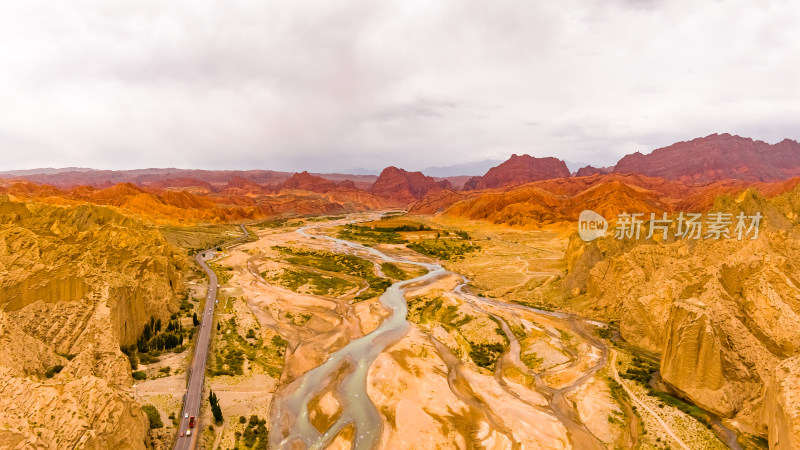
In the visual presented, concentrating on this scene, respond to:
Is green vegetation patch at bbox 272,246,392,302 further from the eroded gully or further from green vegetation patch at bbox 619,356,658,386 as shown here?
green vegetation patch at bbox 619,356,658,386

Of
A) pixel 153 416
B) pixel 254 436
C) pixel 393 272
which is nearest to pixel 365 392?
pixel 254 436

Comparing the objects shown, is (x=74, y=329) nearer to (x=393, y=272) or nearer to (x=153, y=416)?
(x=153, y=416)

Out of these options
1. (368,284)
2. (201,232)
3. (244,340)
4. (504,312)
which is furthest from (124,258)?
(201,232)

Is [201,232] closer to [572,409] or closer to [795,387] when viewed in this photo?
[572,409]

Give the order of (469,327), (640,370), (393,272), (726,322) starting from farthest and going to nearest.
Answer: (393,272) → (469,327) → (640,370) → (726,322)

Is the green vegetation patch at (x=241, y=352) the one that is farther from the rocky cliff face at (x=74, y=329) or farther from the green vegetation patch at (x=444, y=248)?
the green vegetation patch at (x=444, y=248)
